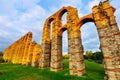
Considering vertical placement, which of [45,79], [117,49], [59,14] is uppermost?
[59,14]

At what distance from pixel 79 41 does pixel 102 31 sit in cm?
374

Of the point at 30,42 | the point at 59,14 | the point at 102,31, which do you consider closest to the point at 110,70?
the point at 102,31

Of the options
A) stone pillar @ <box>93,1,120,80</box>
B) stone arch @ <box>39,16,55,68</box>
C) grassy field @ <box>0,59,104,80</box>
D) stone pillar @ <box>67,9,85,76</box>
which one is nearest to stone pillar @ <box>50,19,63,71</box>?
grassy field @ <box>0,59,104,80</box>

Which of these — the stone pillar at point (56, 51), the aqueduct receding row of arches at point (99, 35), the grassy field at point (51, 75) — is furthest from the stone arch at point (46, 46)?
the grassy field at point (51, 75)

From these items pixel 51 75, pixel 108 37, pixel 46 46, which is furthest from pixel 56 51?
pixel 108 37

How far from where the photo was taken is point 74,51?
53.9 ft

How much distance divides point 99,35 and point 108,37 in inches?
45.0

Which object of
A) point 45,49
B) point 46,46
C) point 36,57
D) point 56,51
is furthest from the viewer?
point 36,57

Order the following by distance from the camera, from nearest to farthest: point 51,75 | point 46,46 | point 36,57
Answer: point 51,75, point 46,46, point 36,57

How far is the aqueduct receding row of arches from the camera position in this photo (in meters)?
12.4

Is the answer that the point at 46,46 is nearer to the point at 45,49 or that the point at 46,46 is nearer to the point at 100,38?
the point at 45,49

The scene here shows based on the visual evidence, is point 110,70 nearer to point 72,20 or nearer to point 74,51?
Result: point 74,51

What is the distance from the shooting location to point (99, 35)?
549 inches

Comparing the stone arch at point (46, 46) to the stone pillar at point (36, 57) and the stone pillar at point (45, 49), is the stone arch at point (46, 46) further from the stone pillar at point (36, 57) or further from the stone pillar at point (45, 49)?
the stone pillar at point (36, 57)
